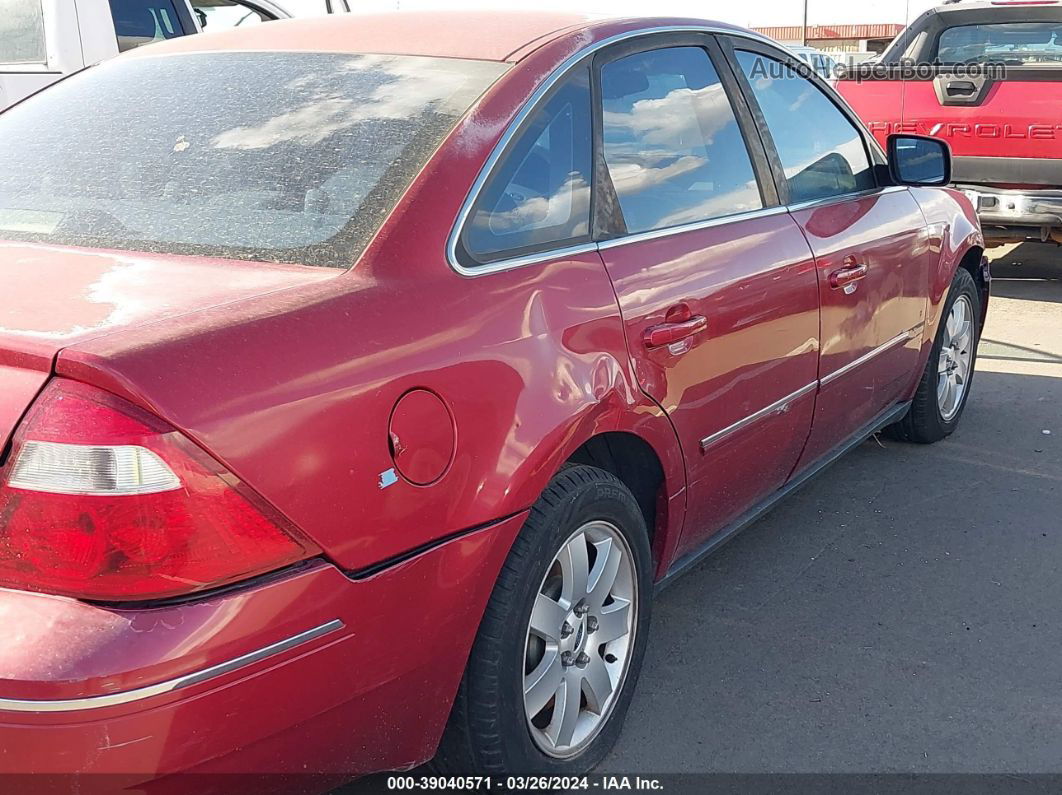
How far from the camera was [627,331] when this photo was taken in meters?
2.50

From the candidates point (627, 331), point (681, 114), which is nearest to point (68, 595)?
point (627, 331)

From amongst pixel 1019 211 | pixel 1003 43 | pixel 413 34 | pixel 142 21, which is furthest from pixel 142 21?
pixel 1003 43

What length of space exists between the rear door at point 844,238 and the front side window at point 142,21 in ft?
13.4

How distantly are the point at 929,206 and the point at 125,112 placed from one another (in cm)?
297

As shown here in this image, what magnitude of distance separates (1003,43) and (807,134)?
16.7 ft

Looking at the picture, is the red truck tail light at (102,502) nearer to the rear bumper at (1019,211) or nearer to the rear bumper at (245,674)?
the rear bumper at (245,674)

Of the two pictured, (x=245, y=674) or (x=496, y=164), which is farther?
(x=496, y=164)

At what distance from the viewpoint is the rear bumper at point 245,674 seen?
1.60 metres

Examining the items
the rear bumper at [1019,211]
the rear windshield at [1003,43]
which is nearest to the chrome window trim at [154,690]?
the rear bumper at [1019,211]

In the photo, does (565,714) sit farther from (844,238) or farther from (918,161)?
(918,161)

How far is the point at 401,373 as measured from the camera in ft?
6.33

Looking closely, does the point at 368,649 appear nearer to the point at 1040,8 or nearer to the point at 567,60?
the point at 567,60

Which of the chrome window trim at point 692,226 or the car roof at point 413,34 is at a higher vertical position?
the car roof at point 413,34

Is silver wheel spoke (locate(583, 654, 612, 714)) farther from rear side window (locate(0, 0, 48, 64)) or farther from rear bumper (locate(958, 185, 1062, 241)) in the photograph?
rear bumper (locate(958, 185, 1062, 241))
